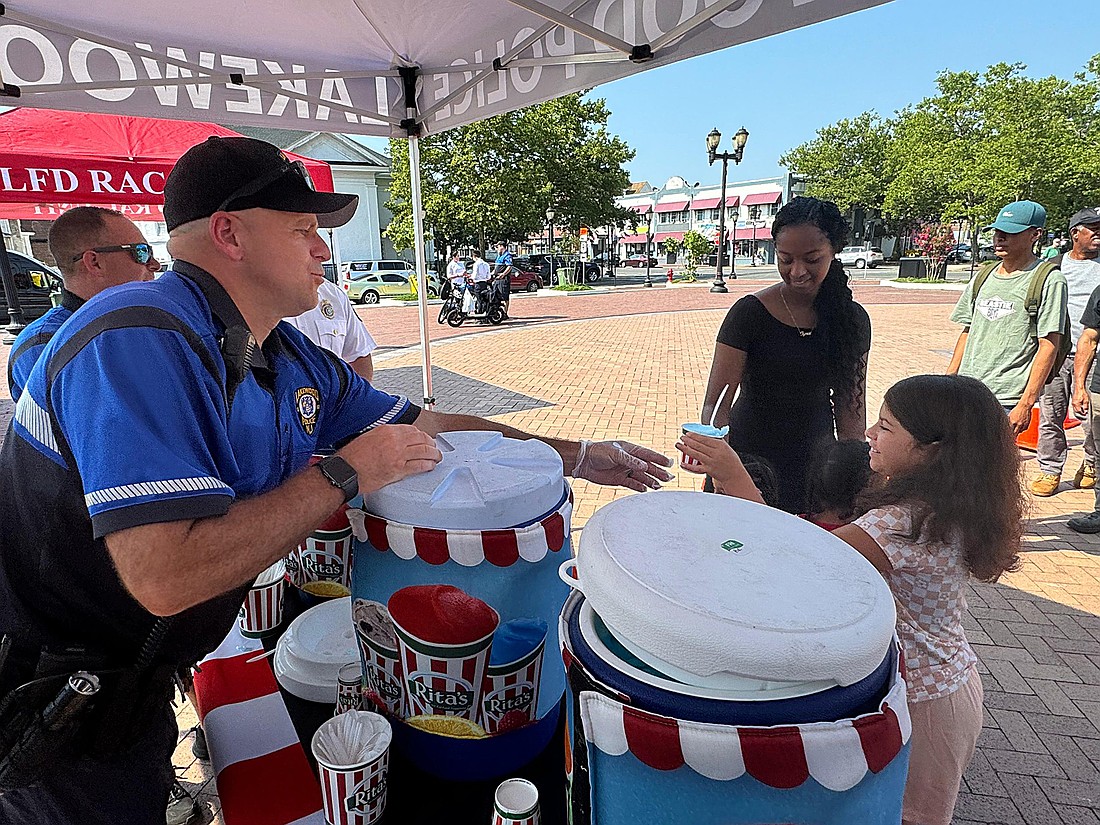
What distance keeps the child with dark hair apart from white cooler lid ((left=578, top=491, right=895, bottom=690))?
1.46 m

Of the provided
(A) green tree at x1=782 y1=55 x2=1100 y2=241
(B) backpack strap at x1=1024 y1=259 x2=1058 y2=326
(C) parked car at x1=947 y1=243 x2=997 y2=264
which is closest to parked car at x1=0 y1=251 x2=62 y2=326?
(B) backpack strap at x1=1024 y1=259 x2=1058 y2=326

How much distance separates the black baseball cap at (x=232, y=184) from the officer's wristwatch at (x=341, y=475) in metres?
0.51

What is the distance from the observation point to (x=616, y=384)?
8.60 meters

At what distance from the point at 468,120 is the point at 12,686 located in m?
2.83

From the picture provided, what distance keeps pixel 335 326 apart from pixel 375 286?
803 inches

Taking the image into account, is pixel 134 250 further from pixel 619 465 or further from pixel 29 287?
pixel 29 287

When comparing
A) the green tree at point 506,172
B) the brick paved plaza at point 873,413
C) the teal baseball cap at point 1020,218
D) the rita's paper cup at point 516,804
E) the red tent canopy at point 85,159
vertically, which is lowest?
the brick paved plaza at point 873,413

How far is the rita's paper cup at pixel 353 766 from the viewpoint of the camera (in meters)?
0.94

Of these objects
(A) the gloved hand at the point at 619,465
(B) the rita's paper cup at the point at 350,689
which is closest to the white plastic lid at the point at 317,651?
(B) the rita's paper cup at the point at 350,689

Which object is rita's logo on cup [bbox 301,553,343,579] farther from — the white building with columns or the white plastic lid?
the white building with columns

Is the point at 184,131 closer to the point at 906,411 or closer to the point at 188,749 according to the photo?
the point at 188,749

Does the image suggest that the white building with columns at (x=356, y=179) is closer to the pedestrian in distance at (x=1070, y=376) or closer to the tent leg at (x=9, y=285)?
the tent leg at (x=9, y=285)

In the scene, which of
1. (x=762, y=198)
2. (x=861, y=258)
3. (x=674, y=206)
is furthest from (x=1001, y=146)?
(x=674, y=206)

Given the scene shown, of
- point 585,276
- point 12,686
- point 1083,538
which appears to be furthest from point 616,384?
point 585,276
